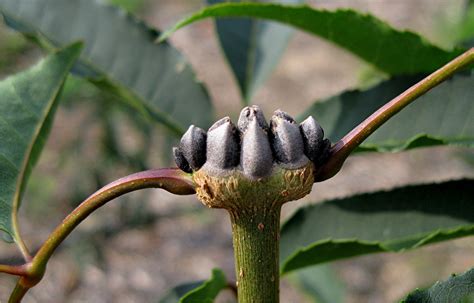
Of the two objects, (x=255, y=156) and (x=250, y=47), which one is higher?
(x=250, y=47)

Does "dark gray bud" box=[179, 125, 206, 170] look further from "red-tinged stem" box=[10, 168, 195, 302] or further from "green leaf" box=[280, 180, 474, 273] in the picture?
"green leaf" box=[280, 180, 474, 273]

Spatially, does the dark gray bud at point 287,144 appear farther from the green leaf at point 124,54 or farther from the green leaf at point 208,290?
the green leaf at point 124,54

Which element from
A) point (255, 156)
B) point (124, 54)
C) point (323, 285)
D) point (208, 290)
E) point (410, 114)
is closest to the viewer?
point (255, 156)

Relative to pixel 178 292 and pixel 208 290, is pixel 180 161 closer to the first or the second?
pixel 208 290

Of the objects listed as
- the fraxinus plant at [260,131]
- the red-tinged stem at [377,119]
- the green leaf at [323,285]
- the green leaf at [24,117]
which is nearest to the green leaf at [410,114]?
the fraxinus plant at [260,131]

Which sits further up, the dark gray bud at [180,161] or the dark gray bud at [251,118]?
the dark gray bud at [251,118]

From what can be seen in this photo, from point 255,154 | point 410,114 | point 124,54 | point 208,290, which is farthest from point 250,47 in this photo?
point 255,154

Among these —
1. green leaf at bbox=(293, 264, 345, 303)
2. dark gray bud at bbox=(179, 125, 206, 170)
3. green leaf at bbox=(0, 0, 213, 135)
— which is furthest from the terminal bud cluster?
green leaf at bbox=(293, 264, 345, 303)

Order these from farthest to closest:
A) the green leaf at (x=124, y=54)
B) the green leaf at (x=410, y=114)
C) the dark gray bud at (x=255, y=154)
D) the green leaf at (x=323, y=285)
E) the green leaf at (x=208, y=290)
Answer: the green leaf at (x=323, y=285) → the green leaf at (x=124, y=54) → the green leaf at (x=410, y=114) → the green leaf at (x=208, y=290) → the dark gray bud at (x=255, y=154)

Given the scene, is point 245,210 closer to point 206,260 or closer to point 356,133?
point 356,133
